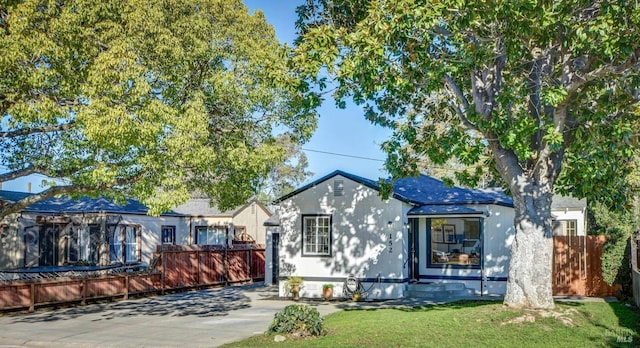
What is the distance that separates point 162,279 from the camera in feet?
76.1

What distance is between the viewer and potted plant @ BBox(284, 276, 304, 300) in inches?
822

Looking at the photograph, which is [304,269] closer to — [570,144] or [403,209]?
[403,209]

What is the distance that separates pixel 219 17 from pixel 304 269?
9201mm

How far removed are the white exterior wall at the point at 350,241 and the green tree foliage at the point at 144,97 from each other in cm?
406

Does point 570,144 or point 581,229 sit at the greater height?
point 570,144

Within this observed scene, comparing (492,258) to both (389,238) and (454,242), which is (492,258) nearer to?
(454,242)

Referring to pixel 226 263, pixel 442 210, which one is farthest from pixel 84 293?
pixel 442 210

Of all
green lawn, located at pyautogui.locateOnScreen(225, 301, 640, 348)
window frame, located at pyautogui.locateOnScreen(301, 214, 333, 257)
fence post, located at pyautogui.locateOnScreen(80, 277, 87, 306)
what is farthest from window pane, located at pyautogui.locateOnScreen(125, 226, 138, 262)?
green lawn, located at pyautogui.locateOnScreen(225, 301, 640, 348)

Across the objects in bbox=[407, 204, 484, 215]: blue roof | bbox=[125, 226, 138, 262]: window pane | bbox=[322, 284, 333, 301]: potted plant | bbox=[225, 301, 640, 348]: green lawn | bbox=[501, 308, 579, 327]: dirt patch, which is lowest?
bbox=[322, 284, 333, 301]: potted plant

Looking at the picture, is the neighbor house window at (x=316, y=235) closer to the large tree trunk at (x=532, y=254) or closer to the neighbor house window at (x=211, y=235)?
the large tree trunk at (x=532, y=254)

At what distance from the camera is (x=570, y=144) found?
43.7 feet

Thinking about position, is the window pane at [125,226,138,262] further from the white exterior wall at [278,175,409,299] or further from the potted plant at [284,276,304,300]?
the potted plant at [284,276,304,300]

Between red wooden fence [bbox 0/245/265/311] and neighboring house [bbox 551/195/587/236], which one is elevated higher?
neighboring house [bbox 551/195/587/236]

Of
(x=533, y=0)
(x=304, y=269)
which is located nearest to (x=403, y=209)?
(x=304, y=269)
